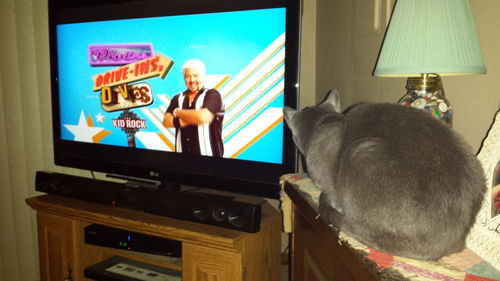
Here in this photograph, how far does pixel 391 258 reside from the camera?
0.52 metres

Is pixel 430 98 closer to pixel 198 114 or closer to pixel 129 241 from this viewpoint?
pixel 198 114

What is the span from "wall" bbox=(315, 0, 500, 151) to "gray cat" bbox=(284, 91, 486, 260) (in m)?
0.27

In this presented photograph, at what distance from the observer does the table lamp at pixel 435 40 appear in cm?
62

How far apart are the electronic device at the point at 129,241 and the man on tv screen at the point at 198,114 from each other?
0.37 metres

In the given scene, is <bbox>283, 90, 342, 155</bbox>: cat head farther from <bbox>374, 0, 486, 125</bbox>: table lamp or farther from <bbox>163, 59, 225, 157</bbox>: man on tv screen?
<bbox>163, 59, 225, 157</bbox>: man on tv screen

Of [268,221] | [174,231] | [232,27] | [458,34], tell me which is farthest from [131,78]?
[458,34]

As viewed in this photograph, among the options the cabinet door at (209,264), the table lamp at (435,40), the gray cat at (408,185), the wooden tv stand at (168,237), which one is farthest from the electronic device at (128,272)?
the table lamp at (435,40)

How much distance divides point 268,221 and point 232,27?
0.71 metres

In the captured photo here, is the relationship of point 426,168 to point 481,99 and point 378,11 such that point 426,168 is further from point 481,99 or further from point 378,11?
point 378,11

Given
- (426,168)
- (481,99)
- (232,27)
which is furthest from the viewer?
(232,27)

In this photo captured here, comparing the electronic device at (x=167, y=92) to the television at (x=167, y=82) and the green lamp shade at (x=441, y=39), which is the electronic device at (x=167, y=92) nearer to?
the television at (x=167, y=82)

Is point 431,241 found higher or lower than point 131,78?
lower

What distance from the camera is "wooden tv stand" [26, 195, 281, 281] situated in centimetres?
115

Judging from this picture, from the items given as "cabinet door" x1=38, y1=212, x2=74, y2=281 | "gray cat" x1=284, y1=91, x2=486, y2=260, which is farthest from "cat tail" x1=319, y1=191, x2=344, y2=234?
"cabinet door" x1=38, y1=212, x2=74, y2=281
